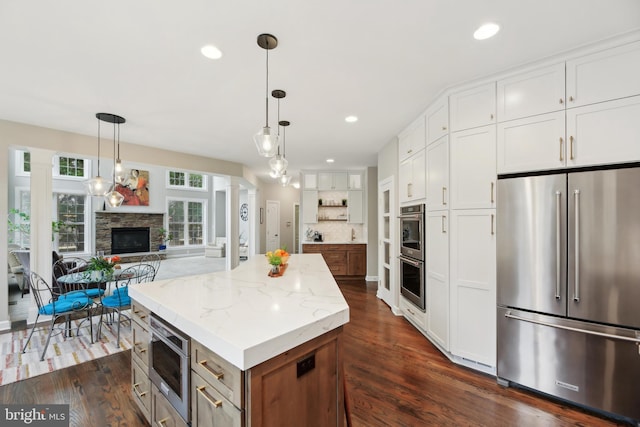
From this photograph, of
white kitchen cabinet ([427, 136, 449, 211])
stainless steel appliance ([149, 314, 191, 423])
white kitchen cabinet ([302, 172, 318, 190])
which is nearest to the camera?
stainless steel appliance ([149, 314, 191, 423])

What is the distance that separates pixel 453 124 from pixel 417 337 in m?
2.46

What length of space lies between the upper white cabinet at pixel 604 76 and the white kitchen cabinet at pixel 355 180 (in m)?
4.77

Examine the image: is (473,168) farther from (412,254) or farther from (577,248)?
(412,254)

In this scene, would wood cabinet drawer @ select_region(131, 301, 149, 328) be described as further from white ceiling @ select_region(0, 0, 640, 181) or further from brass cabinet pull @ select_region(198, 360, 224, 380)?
white ceiling @ select_region(0, 0, 640, 181)

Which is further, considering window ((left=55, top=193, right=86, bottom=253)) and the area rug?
window ((left=55, top=193, right=86, bottom=253))

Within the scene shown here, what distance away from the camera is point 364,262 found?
6.40m

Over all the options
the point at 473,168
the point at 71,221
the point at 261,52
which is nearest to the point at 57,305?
the point at 261,52

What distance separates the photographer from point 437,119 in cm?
288

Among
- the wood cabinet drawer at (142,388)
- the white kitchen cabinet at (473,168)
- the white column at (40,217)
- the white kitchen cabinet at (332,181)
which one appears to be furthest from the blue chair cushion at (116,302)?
the white kitchen cabinet at (332,181)

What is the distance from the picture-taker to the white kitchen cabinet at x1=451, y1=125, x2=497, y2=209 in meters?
2.39

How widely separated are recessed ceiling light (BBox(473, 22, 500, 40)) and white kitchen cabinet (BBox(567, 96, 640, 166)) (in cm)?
90

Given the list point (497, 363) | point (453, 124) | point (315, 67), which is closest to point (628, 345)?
point (497, 363)

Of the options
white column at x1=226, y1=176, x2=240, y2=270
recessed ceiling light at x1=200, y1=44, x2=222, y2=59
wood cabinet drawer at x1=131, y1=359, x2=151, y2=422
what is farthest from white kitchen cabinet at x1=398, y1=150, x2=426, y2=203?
white column at x1=226, y1=176, x2=240, y2=270

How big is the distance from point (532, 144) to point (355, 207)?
14.9 ft
